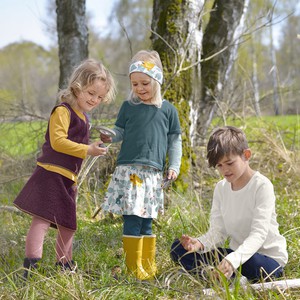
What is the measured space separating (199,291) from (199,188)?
2508 millimetres

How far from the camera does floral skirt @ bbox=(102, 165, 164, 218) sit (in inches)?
131

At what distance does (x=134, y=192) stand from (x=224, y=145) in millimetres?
710

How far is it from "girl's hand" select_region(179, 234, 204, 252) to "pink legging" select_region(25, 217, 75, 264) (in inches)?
28.6

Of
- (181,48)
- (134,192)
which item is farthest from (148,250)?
(181,48)

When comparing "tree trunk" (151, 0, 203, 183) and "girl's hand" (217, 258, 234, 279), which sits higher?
"tree trunk" (151, 0, 203, 183)

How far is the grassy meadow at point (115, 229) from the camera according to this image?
262cm

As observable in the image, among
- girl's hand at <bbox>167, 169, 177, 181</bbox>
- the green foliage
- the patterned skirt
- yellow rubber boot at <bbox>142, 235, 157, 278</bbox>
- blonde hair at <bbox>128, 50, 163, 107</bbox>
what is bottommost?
yellow rubber boot at <bbox>142, 235, 157, 278</bbox>

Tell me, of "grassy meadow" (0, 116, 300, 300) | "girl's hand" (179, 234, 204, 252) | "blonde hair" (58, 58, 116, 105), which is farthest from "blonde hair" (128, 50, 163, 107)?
"girl's hand" (179, 234, 204, 252)

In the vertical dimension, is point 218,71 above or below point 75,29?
below

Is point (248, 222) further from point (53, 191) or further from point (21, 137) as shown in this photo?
point (21, 137)

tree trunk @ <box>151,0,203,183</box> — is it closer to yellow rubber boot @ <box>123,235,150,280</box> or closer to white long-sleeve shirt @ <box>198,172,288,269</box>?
yellow rubber boot @ <box>123,235,150,280</box>

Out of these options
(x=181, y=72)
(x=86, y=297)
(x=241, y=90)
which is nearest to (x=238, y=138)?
(x=86, y=297)

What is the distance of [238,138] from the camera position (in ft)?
9.66

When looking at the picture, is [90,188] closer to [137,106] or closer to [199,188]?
[199,188]
